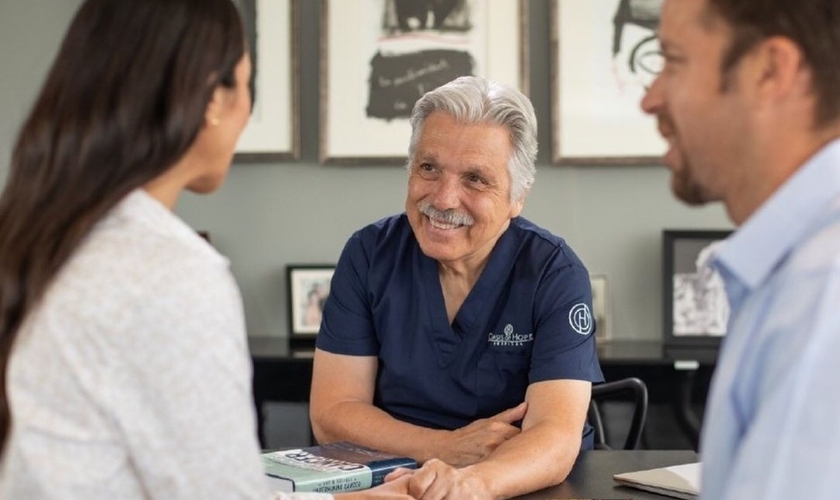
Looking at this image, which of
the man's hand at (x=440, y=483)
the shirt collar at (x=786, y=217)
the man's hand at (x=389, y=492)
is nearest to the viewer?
the shirt collar at (x=786, y=217)

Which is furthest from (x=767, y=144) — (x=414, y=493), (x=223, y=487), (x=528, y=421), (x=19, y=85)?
(x=19, y=85)

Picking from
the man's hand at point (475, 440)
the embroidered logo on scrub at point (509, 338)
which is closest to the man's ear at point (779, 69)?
the man's hand at point (475, 440)

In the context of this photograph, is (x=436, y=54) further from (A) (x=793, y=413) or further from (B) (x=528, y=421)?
(A) (x=793, y=413)

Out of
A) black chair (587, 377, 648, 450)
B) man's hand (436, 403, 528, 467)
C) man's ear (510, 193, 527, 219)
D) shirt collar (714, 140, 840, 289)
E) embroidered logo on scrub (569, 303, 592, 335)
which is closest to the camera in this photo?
shirt collar (714, 140, 840, 289)

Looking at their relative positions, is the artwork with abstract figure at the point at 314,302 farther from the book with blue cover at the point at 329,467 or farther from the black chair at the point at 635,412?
the book with blue cover at the point at 329,467

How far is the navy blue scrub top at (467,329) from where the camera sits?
227cm

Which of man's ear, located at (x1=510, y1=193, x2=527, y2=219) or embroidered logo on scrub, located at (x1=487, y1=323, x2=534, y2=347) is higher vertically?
man's ear, located at (x1=510, y1=193, x2=527, y2=219)

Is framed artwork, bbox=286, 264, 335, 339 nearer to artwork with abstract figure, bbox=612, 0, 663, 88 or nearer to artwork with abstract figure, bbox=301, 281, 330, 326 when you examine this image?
artwork with abstract figure, bbox=301, 281, 330, 326

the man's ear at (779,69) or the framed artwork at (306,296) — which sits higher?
the man's ear at (779,69)

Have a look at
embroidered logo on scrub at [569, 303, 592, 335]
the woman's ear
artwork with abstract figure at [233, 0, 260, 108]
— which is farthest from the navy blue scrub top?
artwork with abstract figure at [233, 0, 260, 108]

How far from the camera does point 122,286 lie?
115cm

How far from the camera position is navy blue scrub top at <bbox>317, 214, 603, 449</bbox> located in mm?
2270

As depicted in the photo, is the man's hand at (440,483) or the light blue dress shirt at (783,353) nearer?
the light blue dress shirt at (783,353)

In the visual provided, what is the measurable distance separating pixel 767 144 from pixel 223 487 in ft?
2.10
